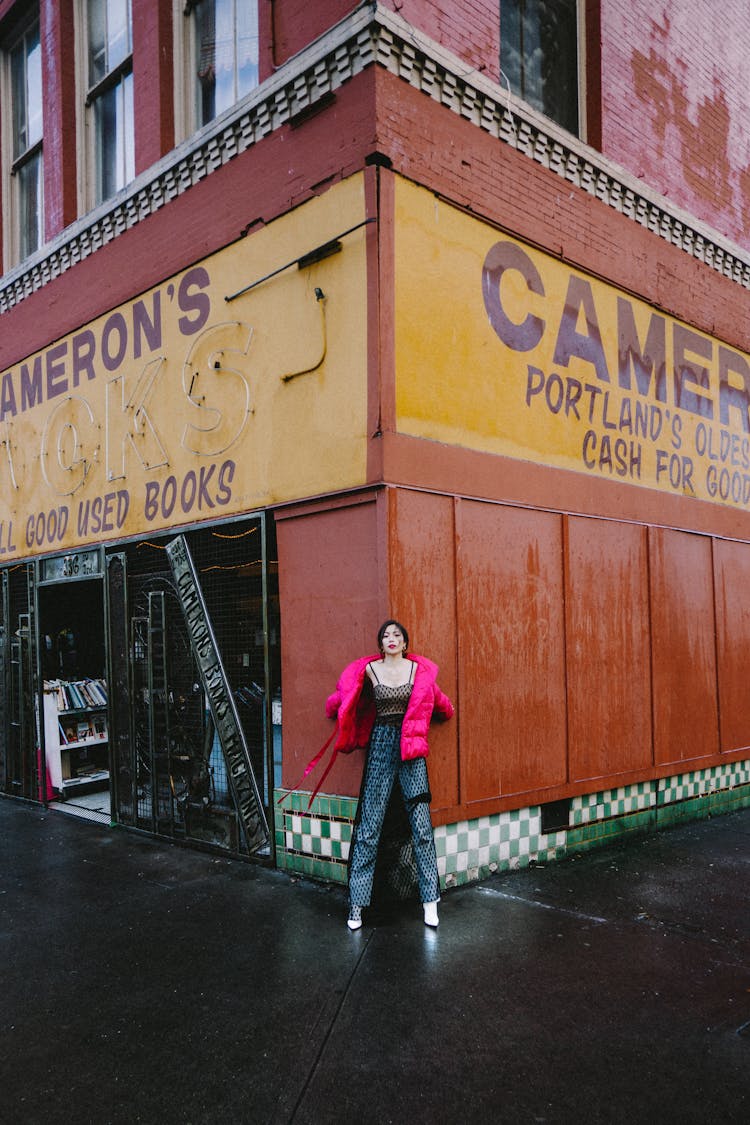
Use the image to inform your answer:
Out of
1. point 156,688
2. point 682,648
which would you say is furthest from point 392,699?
point 682,648

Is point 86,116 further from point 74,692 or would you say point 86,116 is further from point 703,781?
point 703,781

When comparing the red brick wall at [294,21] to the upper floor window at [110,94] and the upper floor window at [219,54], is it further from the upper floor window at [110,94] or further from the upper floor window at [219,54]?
the upper floor window at [110,94]

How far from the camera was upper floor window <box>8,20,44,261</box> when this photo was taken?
33.5 ft

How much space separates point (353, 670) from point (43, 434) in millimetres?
5703

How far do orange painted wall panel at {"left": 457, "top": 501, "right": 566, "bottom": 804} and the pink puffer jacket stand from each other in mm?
616

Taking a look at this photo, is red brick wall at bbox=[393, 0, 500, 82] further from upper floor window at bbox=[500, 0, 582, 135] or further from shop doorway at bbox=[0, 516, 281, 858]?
shop doorway at bbox=[0, 516, 281, 858]

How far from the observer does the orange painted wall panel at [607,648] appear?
6.96 metres

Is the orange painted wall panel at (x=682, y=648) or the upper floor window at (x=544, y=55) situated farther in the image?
the orange painted wall panel at (x=682, y=648)

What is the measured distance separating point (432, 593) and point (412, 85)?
3742mm

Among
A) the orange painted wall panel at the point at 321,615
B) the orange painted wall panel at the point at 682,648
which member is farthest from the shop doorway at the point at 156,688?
the orange painted wall panel at the point at 682,648

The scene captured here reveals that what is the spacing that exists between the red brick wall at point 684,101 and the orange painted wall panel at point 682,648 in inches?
147

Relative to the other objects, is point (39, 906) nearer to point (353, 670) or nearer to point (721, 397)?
point (353, 670)

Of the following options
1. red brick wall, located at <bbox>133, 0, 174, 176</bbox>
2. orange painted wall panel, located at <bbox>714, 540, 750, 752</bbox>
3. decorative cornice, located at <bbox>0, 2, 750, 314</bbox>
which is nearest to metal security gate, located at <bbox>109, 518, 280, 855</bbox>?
decorative cornice, located at <bbox>0, 2, 750, 314</bbox>

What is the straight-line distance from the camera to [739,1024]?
3.92m
